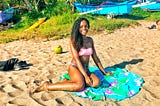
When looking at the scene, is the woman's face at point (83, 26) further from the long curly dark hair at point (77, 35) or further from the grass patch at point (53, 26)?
the grass patch at point (53, 26)

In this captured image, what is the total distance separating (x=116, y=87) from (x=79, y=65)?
0.78 m

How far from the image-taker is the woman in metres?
4.36

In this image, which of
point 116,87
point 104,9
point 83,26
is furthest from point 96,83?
point 104,9

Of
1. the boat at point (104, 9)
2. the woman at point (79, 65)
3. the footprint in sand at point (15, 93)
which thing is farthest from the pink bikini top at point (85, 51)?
the boat at point (104, 9)

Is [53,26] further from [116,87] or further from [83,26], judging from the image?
[116,87]

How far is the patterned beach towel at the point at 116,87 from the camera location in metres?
4.30

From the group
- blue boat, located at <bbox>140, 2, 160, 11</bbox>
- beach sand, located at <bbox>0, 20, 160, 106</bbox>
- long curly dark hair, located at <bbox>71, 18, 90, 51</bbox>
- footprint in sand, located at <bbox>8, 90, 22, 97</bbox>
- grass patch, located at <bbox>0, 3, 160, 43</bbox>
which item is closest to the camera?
beach sand, located at <bbox>0, 20, 160, 106</bbox>

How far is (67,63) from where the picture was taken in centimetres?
641

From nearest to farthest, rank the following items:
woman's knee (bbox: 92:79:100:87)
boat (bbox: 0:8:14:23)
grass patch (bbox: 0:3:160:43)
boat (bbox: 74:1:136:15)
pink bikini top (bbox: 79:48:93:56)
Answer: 1. woman's knee (bbox: 92:79:100:87)
2. pink bikini top (bbox: 79:48:93:56)
3. grass patch (bbox: 0:3:160:43)
4. boat (bbox: 0:8:14:23)
5. boat (bbox: 74:1:136:15)

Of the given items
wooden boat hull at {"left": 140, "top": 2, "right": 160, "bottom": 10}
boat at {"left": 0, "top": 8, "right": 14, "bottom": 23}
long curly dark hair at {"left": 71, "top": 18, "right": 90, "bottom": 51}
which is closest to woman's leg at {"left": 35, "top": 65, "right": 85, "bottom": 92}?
long curly dark hair at {"left": 71, "top": 18, "right": 90, "bottom": 51}

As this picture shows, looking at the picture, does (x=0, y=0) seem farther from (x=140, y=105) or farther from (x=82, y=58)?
(x=140, y=105)

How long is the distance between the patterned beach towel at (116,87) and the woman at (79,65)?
142 millimetres

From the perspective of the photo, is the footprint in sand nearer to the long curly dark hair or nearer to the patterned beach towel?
the patterned beach towel

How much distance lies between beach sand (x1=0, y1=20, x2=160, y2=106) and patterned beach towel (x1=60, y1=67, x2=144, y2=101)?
108 mm
